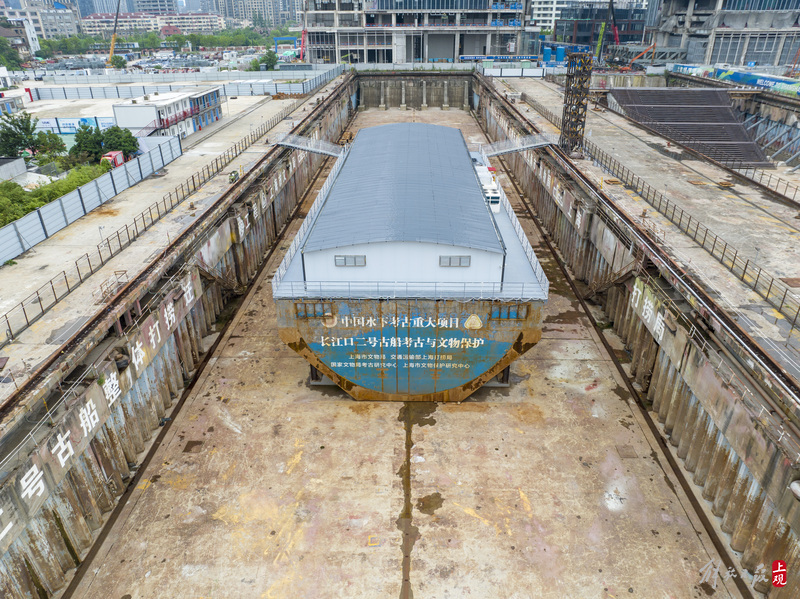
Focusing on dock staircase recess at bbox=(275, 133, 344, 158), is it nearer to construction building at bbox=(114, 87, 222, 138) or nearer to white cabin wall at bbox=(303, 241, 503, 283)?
construction building at bbox=(114, 87, 222, 138)

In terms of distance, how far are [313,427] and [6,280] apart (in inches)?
561

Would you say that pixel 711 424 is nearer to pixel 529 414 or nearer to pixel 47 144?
pixel 529 414

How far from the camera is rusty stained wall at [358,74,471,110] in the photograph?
3799 inches

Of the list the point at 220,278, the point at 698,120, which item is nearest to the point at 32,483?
the point at 220,278

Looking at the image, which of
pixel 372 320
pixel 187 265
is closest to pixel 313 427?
pixel 372 320

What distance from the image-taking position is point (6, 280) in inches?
883

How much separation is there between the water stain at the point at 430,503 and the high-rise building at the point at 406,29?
119916mm

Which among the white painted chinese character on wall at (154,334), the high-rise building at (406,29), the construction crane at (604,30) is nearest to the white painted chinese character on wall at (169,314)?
the white painted chinese character on wall at (154,334)

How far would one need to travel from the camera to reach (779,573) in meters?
15.3

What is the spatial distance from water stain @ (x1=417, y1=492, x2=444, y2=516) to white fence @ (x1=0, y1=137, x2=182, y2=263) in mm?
21011

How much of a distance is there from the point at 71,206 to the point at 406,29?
10997 cm

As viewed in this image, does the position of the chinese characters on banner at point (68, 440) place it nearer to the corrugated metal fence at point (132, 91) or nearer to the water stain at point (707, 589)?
the water stain at point (707, 589)

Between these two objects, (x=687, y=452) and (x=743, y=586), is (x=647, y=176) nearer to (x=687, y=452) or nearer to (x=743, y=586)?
(x=687, y=452)

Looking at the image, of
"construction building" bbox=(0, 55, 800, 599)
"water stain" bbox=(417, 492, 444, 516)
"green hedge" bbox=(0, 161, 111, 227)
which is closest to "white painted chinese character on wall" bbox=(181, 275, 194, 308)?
"construction building" bbox=(0, 55, 800, 599)
